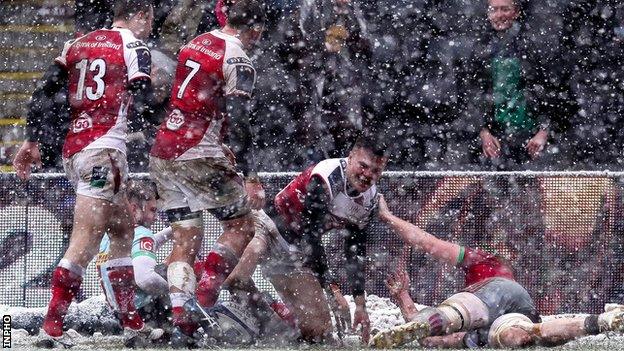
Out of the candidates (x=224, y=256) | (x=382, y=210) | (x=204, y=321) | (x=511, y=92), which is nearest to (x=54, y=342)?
(x=204, y=321)

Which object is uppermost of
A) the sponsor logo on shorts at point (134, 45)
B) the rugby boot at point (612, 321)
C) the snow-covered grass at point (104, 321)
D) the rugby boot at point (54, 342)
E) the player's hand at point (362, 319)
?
the sponsor logo on shorts at point (134, 45)

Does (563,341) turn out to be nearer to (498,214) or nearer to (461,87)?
(498,214)

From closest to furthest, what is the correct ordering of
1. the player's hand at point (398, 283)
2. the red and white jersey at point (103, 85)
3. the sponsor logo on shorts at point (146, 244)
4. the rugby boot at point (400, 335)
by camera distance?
the rugby boot at point (400, 335)
the red and white jersey at point (103, 85)
the player's hand at point (398, 283)
the sponsor logo on shorts at point (146, 244)

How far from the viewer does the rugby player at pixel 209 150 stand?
22.9 ft

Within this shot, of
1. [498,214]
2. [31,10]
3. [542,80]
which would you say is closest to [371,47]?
[542,80]

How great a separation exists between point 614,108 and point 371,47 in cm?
166

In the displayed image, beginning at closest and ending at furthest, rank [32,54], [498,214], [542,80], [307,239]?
[307,239] < [498,214] < [542,80] < [32,54]

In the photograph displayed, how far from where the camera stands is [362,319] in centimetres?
715

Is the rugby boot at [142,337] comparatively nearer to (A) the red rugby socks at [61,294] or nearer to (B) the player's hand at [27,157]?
(A) the red rugby socks at [61,294]

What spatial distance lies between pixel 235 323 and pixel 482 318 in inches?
49.1

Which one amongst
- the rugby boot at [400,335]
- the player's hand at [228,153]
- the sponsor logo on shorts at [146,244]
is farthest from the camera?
the sponsor logo on shorts at [146,244]

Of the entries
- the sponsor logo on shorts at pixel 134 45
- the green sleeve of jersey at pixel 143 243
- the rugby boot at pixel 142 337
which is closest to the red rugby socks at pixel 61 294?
the rugby boot at pixel 142 337

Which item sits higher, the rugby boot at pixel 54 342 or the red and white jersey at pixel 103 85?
the red and white jersey at pixel 103 85

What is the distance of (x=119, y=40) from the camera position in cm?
705
